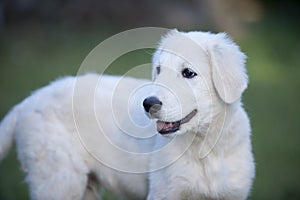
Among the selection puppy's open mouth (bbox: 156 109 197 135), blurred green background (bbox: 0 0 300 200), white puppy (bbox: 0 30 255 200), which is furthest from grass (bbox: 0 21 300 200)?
puppy's open mouth (bbox: 156 109 197 135)

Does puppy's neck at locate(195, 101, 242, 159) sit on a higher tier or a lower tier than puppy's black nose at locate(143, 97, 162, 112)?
higher

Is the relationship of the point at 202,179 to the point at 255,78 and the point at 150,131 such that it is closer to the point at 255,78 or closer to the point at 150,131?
the point at 150,131

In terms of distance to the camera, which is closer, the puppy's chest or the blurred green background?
the puppy's chest

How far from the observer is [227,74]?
502 centimetres

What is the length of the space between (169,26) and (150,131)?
411 inches

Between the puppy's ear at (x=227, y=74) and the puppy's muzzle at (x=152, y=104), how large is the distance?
520mm

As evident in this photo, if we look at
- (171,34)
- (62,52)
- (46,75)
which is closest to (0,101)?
(46,75)

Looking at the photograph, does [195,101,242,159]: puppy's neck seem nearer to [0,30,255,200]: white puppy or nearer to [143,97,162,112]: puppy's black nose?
[0,30,255,200]: white puppy

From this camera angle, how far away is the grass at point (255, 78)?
763 cm

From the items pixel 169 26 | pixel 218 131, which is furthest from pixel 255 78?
pixel 218 131

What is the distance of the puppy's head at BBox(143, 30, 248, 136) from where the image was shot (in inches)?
192

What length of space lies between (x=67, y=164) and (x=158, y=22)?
11026mm

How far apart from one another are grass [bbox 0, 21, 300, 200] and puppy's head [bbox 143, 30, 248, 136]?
60.9 inches

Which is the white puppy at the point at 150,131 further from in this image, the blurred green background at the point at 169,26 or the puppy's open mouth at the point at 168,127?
the blurred green background at the point at 169,26
